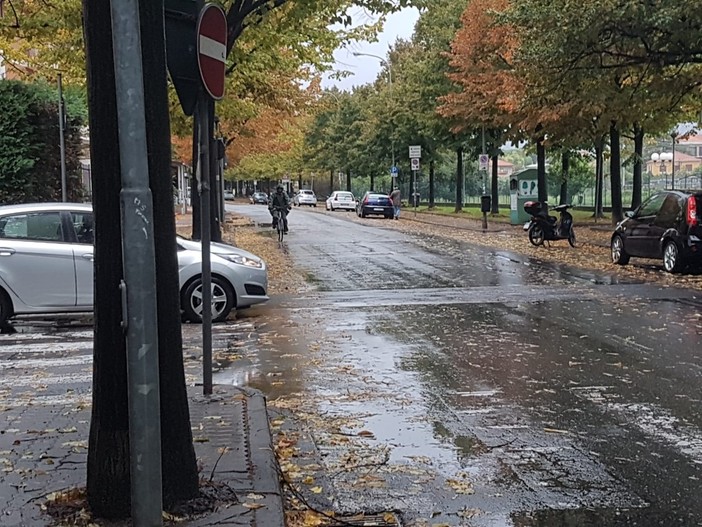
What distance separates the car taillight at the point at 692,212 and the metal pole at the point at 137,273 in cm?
1434

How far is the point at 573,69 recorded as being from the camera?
20.5 meters

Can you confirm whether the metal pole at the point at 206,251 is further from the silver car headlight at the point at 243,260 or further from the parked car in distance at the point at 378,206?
the parked car in distance at the point at 378,206

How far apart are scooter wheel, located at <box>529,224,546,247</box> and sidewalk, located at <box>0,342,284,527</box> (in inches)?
702

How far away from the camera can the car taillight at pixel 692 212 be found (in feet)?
53.0

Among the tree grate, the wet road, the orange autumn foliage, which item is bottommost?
the wet road

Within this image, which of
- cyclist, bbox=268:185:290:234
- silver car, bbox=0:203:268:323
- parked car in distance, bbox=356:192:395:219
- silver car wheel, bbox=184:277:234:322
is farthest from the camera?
parked car in distance, bbox=356:192:395:219

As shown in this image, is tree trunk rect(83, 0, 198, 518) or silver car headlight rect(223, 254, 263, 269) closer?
tree trunk rect(83, 0, 198, 518)

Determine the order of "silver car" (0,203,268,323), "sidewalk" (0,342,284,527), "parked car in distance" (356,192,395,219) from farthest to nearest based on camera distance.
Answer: "parked car in distance" (356,192,395,219), "silver car" (0,203,268,323), "sidewalk" (0,342,284,527)

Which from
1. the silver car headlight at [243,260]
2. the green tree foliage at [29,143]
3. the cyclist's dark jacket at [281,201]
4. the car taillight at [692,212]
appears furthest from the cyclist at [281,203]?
the silver car headlight at [243,260]

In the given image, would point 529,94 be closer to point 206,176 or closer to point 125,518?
point 206,176

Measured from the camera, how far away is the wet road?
5.05 m

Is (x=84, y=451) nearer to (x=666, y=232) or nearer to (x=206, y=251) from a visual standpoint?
(x=206, y=251)

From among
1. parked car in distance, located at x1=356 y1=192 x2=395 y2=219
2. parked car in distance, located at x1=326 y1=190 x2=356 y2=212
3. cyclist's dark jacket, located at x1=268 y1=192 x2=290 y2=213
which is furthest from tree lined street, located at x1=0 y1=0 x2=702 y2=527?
parked car in distance, located at x1=326 y1=190 x2=356 y2=212

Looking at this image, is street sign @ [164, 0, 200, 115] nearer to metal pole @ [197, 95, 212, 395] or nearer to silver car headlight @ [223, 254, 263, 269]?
metal pole @ [197, 95, 212, 395]
